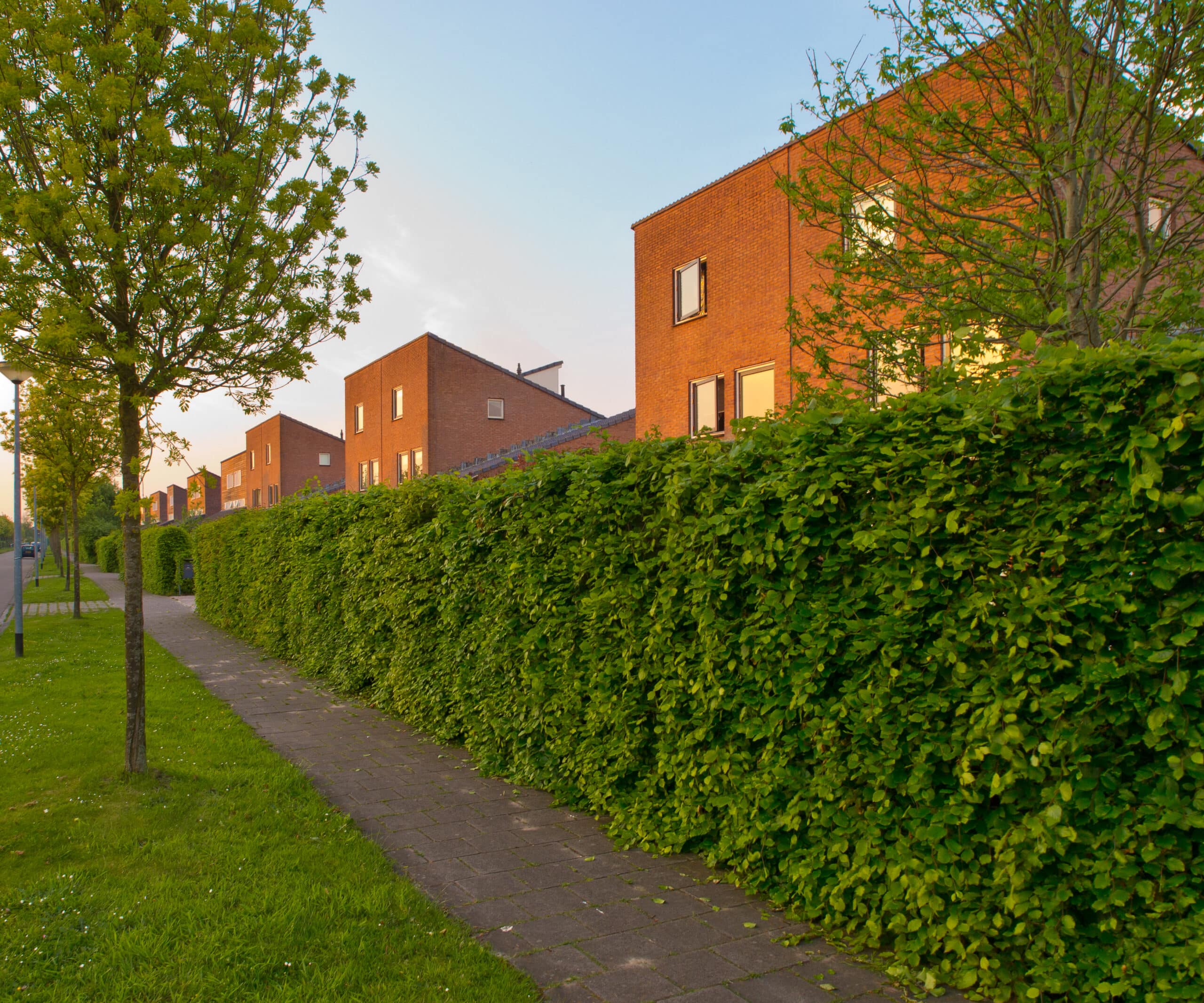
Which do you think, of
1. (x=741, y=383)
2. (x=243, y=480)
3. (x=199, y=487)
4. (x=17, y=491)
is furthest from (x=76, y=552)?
(x=243, y=480)

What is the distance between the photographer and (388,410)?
1565 inches

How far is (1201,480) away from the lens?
2.59 metres

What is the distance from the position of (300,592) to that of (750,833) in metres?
8.81

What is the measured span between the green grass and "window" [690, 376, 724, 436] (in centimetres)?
1770

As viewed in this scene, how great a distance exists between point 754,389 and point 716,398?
113 centimetres

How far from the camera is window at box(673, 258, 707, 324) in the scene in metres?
20.0

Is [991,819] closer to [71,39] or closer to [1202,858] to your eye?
[1202,858]

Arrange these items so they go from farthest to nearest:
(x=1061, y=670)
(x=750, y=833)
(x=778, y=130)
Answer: (x=778, y=130) → (x=750, y=833) → (x=1061, y=670)

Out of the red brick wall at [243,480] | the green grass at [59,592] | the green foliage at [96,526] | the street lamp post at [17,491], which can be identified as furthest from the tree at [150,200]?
the green foliage at [96,526]

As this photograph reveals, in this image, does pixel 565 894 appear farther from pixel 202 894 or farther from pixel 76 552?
pixel 76 552

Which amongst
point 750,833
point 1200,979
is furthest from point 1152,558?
point 750,833

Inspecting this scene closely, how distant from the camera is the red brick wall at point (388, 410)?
36.9m

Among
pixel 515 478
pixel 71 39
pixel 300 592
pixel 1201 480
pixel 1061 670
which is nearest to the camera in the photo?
pixel 1201 480

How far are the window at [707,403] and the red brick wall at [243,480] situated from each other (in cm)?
5363
